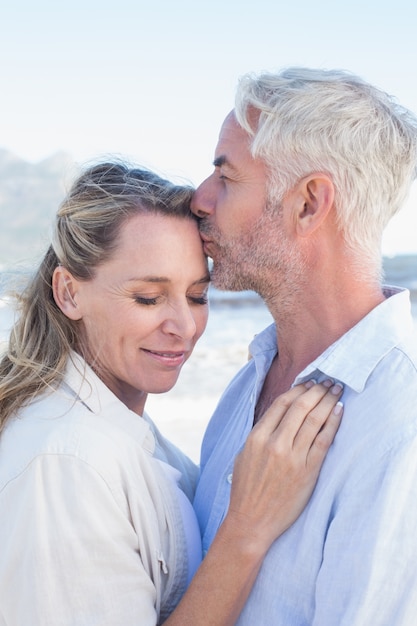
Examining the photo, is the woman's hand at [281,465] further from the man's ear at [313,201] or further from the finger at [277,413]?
the man's ear at [313,201]

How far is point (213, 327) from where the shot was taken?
17.2 m

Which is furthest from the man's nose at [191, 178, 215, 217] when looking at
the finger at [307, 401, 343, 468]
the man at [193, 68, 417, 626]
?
the finger at [307, 401, 343, 468]

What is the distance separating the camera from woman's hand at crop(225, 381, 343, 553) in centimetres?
204

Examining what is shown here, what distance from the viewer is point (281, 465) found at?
2.05m

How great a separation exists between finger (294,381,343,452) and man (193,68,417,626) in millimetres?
42

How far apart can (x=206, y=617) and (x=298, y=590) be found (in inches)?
10.9

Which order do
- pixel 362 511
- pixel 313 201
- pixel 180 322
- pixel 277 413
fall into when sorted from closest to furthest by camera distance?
pixel 362 511 → pixel 277 413 → pixel 313 201 → pixel 180 322

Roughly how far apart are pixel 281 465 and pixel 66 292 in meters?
1.04

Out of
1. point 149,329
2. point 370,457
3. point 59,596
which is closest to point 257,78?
point 149,329

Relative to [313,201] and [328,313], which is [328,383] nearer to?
[328,313]

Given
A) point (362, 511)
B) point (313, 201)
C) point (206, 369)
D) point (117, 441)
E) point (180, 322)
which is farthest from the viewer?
point (206, 369)

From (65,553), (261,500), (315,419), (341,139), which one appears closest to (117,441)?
(65,553)

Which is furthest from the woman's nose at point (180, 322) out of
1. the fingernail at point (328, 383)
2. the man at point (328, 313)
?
the fingernail at point (328, 383)

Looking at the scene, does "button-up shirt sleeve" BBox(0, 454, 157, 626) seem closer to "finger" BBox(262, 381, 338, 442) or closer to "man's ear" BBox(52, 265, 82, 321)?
"finger" BBox(262, 381, 338, 442)
